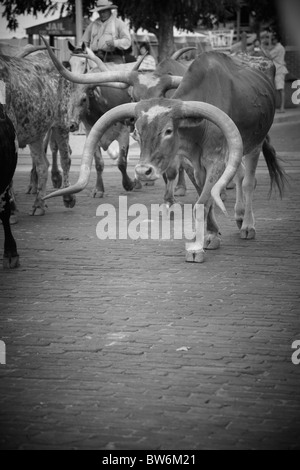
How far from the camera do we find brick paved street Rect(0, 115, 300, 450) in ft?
17.1

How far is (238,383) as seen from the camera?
5902 mm

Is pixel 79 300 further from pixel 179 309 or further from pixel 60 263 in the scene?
pixel 60 263

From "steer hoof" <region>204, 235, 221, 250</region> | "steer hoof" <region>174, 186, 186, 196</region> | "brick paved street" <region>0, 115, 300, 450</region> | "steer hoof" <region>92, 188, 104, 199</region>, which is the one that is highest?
"brick paved street" <region>0, 115, 300, 450</region>

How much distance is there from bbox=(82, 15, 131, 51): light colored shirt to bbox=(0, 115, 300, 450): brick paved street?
15.2 feet

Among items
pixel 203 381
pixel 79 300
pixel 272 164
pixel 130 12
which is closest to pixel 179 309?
pixel 79 300

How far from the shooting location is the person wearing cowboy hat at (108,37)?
1507 cm

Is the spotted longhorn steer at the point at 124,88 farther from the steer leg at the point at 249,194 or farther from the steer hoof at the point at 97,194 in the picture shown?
the steer leg at the point at 249,194

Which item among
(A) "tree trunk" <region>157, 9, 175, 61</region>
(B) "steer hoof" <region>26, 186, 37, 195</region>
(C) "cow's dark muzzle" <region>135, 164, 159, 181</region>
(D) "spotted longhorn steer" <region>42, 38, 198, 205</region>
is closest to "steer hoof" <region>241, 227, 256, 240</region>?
(D) "spotted longhorn steer" <region>42, 38, 198, 205</region>

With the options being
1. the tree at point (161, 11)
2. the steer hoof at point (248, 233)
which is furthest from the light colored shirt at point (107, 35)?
the tree at point (161, 11)

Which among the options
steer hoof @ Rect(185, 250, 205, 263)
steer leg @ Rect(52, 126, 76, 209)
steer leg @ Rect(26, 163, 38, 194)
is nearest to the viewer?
steer hoof @ Rect(185, 250, 205, 263)

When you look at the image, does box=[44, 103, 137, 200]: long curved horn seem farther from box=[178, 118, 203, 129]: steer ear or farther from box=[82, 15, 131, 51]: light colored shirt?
box=[82, 15, 131, 51]: light colored shirt

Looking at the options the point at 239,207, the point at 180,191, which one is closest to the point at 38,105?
the point at 180,191

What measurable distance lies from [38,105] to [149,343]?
6.09 meters
